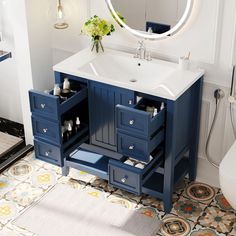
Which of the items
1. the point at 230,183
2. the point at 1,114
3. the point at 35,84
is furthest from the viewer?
the point at 1,114

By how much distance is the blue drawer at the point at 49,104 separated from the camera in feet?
9.76

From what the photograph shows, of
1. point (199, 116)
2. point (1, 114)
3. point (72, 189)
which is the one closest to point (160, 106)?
point (199, 116)

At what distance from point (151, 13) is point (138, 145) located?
0.83 meters

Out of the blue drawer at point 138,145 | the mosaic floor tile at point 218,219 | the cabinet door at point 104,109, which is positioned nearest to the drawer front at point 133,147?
the blue drawer at point 138,145

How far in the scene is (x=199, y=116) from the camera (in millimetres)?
3213

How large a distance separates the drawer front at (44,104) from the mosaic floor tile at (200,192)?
103 centimetres

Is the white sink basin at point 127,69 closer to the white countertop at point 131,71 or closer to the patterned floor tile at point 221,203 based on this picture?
the white countertop at point 131,71

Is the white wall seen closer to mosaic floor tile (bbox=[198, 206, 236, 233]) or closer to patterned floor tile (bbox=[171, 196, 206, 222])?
patterned floor tile (bbox=[171, 196, 206, 222])

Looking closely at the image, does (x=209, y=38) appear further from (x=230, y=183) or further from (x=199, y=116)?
(x=230, y=183)

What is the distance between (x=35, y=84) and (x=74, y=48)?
37 cm

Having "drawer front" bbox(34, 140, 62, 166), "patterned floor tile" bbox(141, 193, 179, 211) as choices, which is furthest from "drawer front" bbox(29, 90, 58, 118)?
"patterned floor tile" bbox(141, 193, 179, 211)

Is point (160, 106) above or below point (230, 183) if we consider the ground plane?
above

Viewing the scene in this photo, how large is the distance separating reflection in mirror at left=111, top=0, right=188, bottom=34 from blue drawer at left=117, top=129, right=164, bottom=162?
661 mm

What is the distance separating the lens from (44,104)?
302 cm
